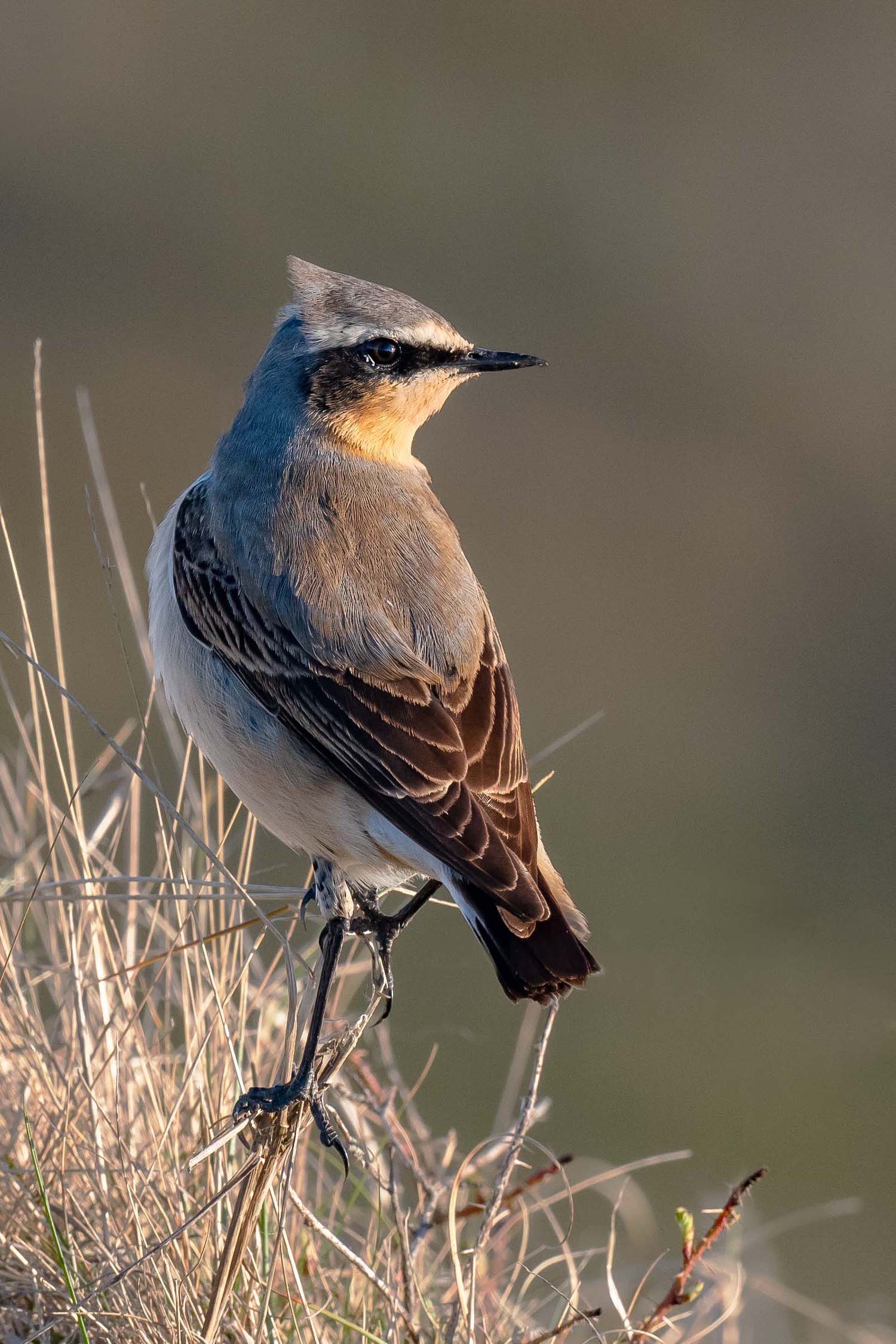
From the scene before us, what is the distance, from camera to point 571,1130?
6.51 m

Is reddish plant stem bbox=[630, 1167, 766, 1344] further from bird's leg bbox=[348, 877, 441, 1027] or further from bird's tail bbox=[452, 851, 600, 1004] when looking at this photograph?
bird's leg bbox=[348, 877, 441, 1027]

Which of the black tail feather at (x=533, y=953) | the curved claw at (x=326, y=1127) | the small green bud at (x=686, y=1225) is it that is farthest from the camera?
the curved claw at (x=326, y=1127)

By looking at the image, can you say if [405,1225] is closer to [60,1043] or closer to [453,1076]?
[60,1043]

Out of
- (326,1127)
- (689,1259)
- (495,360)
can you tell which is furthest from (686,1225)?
(495,360)

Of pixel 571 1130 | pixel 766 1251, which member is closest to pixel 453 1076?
pixel 571 1130

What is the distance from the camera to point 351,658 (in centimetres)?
344

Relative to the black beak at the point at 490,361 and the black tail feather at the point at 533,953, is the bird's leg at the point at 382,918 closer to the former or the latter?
the black tail feather at the point at 533,953

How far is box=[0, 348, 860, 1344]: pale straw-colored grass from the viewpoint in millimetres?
2969

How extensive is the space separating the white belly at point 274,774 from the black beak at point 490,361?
42.1 inches

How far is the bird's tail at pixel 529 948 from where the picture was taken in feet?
9.70

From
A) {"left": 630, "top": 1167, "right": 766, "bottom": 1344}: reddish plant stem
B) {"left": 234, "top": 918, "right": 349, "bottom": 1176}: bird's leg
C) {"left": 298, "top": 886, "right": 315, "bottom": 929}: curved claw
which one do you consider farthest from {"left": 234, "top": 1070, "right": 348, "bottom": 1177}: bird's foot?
{"left": 630, "top": 1167, "right": 766, "bottom": 1344}: reddish plant stem

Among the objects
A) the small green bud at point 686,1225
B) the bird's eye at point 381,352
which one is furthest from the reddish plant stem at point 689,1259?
the bird's eye at point 381,352

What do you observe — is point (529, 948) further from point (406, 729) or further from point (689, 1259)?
point (689, 1259)

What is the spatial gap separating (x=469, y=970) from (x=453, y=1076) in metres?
0.66
